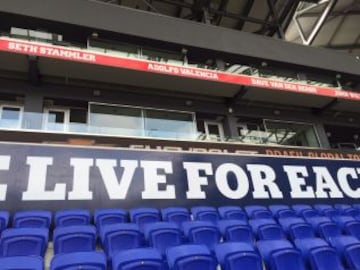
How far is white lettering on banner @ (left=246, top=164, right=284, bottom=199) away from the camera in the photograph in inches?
328

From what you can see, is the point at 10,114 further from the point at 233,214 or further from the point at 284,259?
the point at 284,259

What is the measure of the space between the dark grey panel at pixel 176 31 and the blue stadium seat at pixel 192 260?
7267 millimetres

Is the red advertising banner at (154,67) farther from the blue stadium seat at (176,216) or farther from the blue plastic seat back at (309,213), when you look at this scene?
the blue plastic seat back at (309,213)

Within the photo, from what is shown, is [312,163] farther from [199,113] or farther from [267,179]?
[199,113]

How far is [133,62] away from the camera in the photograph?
862 centimetres

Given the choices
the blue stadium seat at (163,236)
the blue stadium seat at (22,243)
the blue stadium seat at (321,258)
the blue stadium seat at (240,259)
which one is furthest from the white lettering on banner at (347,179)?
the blue stadium seat at (22,243)

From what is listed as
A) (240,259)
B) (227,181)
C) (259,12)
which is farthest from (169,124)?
(259,12)

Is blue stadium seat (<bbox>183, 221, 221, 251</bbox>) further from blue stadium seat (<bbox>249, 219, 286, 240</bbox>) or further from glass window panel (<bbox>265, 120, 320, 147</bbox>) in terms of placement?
glass window panel (<bbox>265, 120, 320, 147</bbox>)

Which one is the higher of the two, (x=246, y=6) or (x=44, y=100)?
(x=246, y=6)

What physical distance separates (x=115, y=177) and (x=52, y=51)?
324cm

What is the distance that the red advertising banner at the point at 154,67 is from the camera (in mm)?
7500

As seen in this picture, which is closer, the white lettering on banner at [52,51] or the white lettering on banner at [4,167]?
the white lettering on banner at [4,167]

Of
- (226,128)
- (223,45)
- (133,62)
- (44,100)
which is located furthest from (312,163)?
(44,100)

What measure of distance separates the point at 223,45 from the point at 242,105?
204cm
